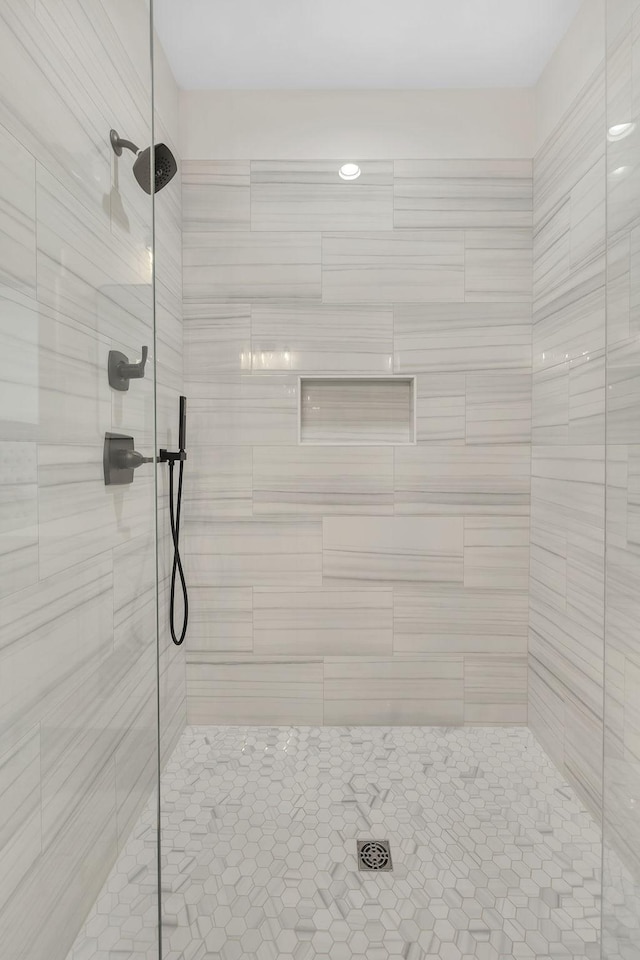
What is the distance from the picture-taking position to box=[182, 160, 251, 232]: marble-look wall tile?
2.06 m

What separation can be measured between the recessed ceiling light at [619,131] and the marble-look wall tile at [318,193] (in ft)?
4.27

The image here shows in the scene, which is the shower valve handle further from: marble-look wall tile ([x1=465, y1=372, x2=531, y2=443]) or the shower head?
marble-look wall tile ([x1=465, y1=372, x2=531, y2=443])

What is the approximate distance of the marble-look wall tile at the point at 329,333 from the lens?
2070 millimetres

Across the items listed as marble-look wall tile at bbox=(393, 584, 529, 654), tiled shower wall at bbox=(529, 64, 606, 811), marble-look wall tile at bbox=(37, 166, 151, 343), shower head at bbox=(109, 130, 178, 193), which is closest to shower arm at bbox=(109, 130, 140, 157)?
shower head at bbox=(109, 130, 178, 193)

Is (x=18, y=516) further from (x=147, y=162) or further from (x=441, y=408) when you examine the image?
(x=441, y=408)

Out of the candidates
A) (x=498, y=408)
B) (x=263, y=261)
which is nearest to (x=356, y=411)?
(x=498, y=408)

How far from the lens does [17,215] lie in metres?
0.67

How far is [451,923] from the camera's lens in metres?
1.22

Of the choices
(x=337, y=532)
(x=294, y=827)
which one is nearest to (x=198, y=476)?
(x=337, y=532)

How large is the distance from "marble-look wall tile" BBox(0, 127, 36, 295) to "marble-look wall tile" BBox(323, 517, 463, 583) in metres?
1.54

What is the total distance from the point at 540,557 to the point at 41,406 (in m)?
1.79

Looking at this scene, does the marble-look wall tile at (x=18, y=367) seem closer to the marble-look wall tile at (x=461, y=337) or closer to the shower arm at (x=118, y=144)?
the shower arm at (x=118, y=144)

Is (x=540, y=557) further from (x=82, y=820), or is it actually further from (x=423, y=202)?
(x=82, y=820)

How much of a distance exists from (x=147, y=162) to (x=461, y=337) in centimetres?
136
